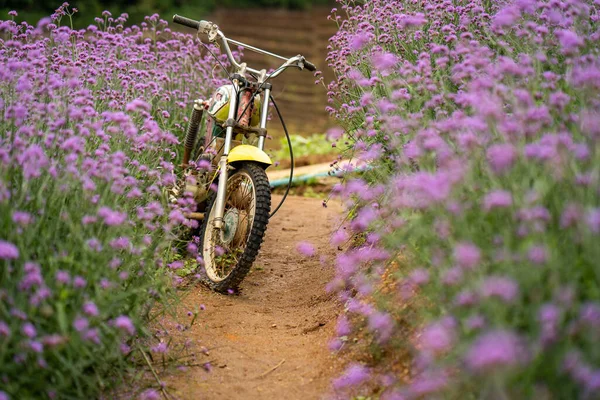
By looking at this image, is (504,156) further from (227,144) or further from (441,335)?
(227,144)

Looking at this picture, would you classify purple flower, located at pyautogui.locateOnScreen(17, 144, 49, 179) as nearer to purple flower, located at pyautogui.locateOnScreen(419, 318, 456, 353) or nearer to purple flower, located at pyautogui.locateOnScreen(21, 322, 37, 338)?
purple flower, located at pyautogui.locateOnScreen(21, 322, 37, 338)

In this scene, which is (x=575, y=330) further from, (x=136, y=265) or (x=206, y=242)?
(x=206, y=242)

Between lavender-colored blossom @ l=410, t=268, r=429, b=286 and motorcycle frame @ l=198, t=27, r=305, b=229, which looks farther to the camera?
motorcycle frame @ l=198, t=27, r=305, b=229

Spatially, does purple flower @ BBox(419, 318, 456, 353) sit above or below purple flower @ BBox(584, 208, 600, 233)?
below

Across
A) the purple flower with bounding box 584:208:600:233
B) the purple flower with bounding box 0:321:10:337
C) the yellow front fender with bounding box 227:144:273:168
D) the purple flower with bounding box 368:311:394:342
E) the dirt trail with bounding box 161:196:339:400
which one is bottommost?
the dirt trail with bounding box 161:196:339:400

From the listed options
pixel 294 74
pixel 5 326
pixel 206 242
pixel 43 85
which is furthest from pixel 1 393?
pixel 294 74

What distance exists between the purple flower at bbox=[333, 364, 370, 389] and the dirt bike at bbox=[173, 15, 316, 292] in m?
1.33

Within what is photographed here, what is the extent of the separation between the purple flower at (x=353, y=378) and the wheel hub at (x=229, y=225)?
1665 millimetres

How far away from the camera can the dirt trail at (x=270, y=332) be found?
327 centimetres

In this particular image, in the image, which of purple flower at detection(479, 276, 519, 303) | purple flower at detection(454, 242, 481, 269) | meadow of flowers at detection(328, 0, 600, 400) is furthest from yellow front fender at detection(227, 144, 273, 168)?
purple flower at detection(479, 276, 519, 303)

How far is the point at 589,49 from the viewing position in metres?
3.17

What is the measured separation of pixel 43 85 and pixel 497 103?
91.5 inches

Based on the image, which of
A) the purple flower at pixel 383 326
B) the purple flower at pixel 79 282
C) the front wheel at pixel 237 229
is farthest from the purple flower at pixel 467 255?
the front wheel at pixel 237 229

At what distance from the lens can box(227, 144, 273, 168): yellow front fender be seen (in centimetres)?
445
